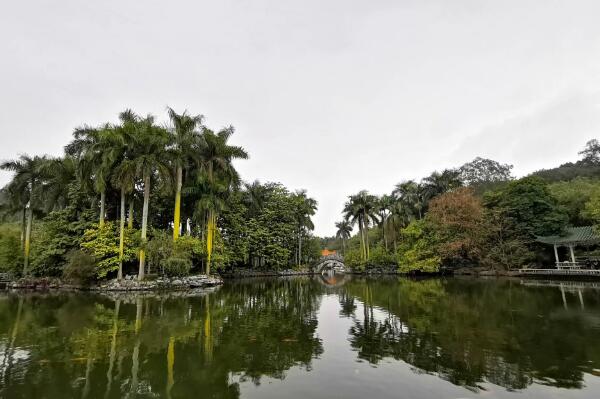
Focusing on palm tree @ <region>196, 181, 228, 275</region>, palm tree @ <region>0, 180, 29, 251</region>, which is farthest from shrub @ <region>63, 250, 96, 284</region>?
palm tree @ <region>0, 180, 29, 251</region>

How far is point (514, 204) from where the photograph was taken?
1452 inches

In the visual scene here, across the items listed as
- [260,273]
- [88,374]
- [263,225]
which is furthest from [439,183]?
[88,374]

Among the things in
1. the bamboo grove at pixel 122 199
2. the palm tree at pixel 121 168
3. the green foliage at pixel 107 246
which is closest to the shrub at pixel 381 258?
the bamboo grove at pixel 122 199

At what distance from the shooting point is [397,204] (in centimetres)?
5194

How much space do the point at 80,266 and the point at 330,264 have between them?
5059 centimetres

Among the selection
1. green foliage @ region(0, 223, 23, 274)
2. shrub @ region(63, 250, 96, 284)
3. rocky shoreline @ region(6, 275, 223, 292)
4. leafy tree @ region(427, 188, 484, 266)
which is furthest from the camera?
leafy tree @ region(427, 188, 484, 266)

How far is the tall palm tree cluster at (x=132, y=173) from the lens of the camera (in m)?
28.5

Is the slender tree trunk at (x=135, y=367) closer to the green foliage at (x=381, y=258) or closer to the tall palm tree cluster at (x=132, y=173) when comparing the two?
the tall palm tree cluster at (x=132, y=173)

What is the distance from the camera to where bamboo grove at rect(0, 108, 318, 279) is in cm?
2831

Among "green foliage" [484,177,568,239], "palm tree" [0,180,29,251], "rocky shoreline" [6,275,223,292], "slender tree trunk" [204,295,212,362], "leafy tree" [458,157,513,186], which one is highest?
"leafy tree" [458,157,513,186]

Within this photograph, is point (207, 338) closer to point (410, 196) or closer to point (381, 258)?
point (381, 258)

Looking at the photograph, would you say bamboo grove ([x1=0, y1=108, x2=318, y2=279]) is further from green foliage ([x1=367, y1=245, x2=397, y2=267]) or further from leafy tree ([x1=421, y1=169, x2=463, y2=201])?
leafy tree ([x1=421, y1=169, x2=463, y2=201])

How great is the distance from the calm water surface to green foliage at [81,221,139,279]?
12596 millimetres

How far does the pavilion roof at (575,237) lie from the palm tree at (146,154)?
1486 inches
